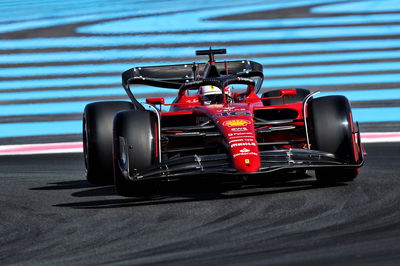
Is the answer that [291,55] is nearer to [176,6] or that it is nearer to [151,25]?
[151,25]

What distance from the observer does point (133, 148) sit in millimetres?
6996

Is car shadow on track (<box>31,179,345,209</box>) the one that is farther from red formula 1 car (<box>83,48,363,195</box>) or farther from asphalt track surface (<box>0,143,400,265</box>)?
red formula 1 car (<box>83,48,363,195</box>)

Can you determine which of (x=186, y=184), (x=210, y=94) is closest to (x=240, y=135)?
(x=186, y=184)

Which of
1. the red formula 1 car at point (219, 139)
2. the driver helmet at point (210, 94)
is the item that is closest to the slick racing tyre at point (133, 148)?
the red formula 1 car at point (219, 139)

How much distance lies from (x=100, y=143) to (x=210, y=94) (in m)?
1.38

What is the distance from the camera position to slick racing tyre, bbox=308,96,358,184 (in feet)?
23.3

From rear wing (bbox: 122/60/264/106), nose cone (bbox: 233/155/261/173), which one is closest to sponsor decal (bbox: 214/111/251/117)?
nose cone (bbox: 233/155/261/173)

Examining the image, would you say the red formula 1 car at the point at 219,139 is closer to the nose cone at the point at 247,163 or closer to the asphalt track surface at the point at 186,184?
the nose cone at the point at 247,163

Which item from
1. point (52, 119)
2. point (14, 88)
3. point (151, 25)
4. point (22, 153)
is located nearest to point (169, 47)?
point (151, 25)

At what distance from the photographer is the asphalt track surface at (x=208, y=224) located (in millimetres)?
4664

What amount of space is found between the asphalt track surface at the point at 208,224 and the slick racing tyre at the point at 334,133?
0.49ft

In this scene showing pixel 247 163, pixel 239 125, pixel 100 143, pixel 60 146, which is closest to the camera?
pixel 247 163

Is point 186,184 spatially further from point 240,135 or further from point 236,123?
point 240,135

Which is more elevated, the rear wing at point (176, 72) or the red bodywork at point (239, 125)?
the rear wing at point (176, 72)
